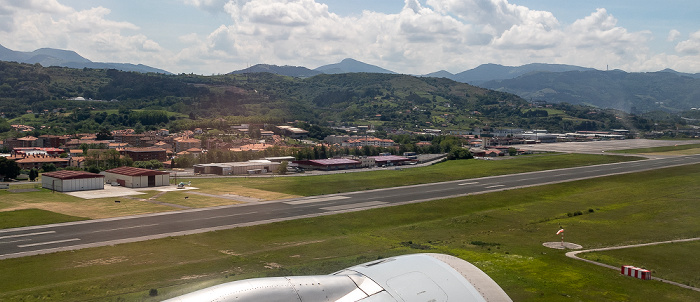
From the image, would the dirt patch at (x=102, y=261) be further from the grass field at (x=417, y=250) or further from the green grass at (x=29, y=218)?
the green grass at (x=29, y=218)

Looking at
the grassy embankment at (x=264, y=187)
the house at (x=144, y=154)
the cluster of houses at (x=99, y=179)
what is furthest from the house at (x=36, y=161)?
the cluster of houses at (x=99, y=179)

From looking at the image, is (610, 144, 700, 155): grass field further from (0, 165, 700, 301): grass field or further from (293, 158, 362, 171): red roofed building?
(293, 158, 362, 171): red roofed building

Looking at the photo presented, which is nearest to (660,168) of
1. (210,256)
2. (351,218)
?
(351,218)

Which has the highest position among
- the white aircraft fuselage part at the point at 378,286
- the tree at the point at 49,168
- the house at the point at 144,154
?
the white aircraft fuselage part at the point at 378,286

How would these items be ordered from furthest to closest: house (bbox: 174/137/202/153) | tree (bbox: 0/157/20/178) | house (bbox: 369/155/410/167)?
1. house (bbox: 174/137/202/153)
2. house (bbox: 369/155/410/167)
3. tree (bbox: 0/157/20/178)

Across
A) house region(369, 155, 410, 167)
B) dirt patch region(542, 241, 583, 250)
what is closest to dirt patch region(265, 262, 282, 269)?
dirt patch region(542, 241, 583, 250)

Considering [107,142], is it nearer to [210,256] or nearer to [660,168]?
[210,256]
